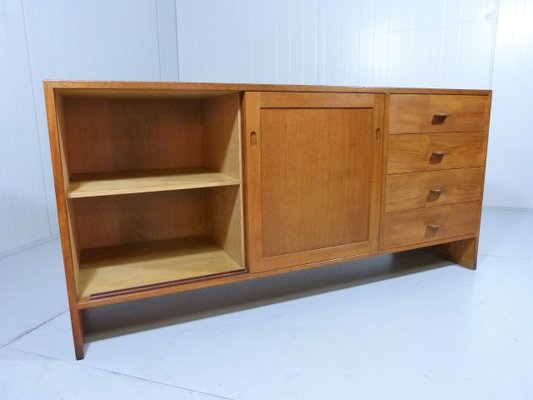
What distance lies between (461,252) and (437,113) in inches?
26.1

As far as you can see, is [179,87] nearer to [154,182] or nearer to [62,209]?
[154,182]

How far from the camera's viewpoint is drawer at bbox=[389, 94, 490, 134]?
4.63 feet

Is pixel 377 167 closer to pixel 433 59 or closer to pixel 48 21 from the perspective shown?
pixel 433 59

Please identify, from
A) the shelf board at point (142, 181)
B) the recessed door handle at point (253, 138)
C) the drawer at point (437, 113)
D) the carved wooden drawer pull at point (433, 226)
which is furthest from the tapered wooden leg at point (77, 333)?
the carved wooden drawer pull at point (433, 226)

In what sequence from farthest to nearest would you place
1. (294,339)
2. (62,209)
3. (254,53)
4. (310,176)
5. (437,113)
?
(254,53)
(437,113)
(310,176)
(294,339)
(62,209)

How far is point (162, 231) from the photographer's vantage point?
1615 millimetres

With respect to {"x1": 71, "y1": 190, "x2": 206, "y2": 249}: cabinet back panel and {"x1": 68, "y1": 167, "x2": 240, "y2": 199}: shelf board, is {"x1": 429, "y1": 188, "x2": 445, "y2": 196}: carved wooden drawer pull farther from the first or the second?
{"x1": 71, "y1": 190, "x2": 206, "y2": 249}: cabinet back panel

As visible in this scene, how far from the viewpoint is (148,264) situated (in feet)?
4.41

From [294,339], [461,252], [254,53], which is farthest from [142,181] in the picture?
[254,53]

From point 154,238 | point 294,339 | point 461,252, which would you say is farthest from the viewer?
point 461,252

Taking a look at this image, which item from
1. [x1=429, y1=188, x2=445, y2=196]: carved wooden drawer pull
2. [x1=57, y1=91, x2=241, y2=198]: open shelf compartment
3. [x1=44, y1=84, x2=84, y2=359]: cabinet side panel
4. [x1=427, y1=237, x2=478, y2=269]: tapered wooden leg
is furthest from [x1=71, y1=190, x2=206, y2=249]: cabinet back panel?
[x1=427, y1=237, x2=478, y2=269]: tapered wooden leg

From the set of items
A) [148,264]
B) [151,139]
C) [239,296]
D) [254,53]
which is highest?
[254,53]

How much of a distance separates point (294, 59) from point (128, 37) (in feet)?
3.85

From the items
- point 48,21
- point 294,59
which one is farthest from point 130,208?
point 294,59
